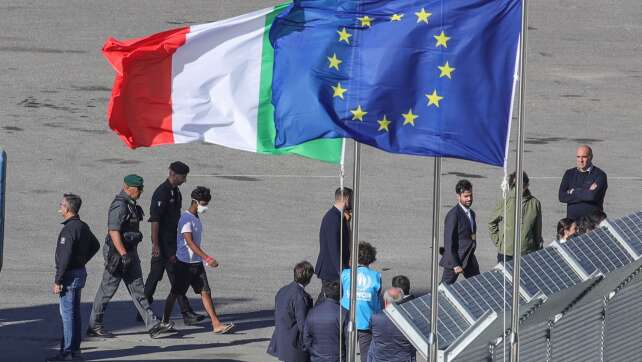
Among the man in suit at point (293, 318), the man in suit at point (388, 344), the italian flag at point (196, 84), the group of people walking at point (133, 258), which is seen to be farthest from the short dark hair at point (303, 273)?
the group of people walking at point (133, 258)

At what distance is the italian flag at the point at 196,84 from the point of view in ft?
34.6

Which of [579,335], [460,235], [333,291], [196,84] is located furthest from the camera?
[460,235]

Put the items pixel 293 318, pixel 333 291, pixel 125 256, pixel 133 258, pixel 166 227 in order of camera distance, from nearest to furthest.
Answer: pixel 333 291
pixel 293 318
pixel 125 256
pixel 133 258
pixel 166 227

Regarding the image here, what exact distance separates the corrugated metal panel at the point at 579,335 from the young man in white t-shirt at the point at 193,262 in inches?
175

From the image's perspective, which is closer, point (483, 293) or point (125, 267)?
point (483, 293)

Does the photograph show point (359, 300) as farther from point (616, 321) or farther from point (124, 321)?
point (124, 321)

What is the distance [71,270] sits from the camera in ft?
43.0

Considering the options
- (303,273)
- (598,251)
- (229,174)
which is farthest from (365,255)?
(229,174)

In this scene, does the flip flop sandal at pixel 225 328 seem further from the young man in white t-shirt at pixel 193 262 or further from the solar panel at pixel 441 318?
the solar panel at pixel 441 318

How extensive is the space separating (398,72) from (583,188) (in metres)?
6.30

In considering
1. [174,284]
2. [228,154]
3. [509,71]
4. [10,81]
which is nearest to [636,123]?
[228,154]

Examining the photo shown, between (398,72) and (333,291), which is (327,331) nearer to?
(333,291)

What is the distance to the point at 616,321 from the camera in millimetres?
11359

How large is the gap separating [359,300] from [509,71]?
2810 mm
